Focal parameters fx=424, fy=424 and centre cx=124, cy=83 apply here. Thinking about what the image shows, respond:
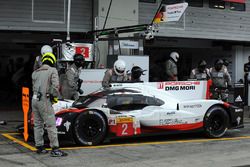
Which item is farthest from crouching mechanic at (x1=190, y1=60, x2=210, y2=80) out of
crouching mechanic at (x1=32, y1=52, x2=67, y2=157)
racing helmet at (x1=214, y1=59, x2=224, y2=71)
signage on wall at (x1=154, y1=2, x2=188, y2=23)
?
crouching mechanic at (x1=32, y1=52, x2=67, y2=157)

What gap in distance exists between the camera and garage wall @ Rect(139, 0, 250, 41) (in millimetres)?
15375

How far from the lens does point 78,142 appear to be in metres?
8.23

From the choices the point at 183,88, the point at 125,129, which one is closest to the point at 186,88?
the point at 183,88

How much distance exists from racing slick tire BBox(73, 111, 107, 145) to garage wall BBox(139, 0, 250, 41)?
294 inches

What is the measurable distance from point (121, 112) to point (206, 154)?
1922 millimetres

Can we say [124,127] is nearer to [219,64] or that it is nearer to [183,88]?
[183,88]

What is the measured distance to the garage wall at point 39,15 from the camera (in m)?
13.2

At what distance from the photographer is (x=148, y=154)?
782 cm

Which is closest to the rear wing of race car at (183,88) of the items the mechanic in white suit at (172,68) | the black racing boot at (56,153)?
the black racing boot at (56,153)

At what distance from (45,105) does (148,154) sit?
2.08 m

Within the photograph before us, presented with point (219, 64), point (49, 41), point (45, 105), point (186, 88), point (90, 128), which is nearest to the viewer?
point (45, 105)

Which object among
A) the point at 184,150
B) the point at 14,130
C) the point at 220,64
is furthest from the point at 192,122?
the point at 14,130

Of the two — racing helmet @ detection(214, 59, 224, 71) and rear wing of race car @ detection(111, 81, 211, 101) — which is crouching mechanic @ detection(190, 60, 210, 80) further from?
rear wing of race car @ detection(111, 81, 211, 101)

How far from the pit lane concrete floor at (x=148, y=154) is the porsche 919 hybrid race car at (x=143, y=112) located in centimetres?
30
